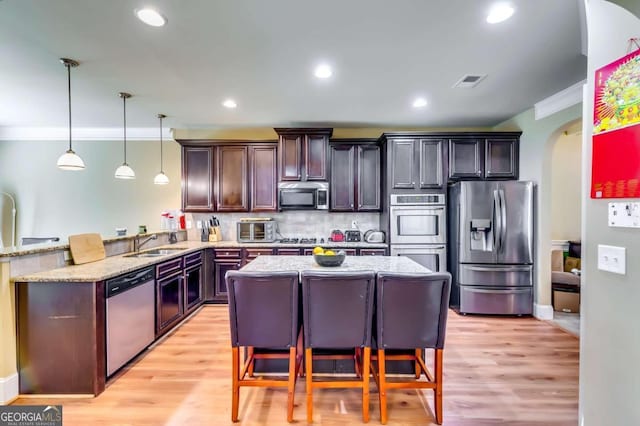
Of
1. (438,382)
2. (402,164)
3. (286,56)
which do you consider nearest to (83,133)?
(286,56)

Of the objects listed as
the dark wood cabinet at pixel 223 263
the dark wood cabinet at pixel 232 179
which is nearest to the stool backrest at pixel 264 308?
the dark wood cabinet at pixel 223 263

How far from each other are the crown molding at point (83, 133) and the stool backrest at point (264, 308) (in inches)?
A: 165

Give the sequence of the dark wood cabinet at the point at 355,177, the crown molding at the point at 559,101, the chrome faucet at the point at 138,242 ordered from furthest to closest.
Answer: the dark wood cabinet at the point at 355,177
the chrome faucet at the point at 138,242
the crown molding at the point at 559,101

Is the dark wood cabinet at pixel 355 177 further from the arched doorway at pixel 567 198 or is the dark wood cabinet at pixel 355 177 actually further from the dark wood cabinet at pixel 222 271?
the arched doorway at pixel 567 198

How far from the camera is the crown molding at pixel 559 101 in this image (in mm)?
3195

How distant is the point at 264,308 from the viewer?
1.86 metres

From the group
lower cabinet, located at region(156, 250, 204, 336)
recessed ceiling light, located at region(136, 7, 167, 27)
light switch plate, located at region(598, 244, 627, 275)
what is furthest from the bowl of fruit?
recessed ceiling light, located at region(136, 7, 167, 27)

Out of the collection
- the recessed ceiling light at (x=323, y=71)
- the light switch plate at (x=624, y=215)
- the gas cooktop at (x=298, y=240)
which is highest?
the recessed ceiling light at (x=323, y=71)

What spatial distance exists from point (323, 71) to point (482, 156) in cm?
287

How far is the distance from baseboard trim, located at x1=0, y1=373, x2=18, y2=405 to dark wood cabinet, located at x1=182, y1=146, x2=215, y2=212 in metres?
2.87

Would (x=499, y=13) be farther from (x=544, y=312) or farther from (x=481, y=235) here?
(x=544, y=312)

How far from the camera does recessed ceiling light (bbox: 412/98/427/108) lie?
3.63 m

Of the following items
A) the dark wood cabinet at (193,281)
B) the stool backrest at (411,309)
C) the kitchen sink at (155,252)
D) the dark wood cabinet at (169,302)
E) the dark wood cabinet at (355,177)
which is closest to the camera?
the stool backrest at (411,309)

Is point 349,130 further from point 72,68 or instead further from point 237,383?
point 237,383
